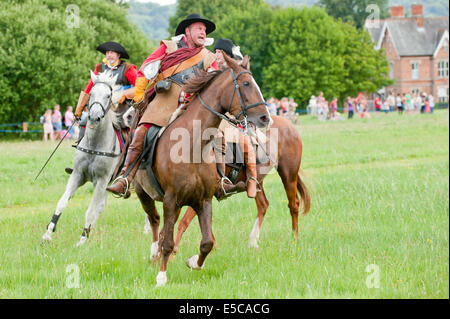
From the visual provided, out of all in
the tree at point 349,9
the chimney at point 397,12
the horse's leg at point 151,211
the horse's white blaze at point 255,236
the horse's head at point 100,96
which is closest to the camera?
the horse's leg at point 151,211

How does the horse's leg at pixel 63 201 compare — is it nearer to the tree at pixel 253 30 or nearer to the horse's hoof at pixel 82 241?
the horse's hoof at pixel 82 241

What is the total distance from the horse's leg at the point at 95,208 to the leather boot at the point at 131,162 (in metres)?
2.36

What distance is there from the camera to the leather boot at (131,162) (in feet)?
25.3

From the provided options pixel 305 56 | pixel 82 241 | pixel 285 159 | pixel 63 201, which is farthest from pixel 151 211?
pixel 305 56

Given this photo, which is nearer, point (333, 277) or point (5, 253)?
point (333, 277)

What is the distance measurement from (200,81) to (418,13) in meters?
90.7

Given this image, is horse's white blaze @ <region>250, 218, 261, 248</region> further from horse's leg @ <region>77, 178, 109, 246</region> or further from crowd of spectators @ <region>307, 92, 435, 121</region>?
crowd of spectators @ <region>307, 92, 435, 121</region>

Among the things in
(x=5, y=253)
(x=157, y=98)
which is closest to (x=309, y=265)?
(x=157, y=98)

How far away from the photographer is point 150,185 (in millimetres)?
8023

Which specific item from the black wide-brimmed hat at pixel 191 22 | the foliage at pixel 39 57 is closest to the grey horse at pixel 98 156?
the black wide-brimmed hat at pixel 191 22

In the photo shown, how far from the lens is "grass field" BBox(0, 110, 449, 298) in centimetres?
682

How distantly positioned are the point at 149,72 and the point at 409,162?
15548mm

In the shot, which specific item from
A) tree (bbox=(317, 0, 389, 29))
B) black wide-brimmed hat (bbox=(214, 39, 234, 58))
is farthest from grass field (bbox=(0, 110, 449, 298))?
tree (bbox=(317, 0, 389, 29))
